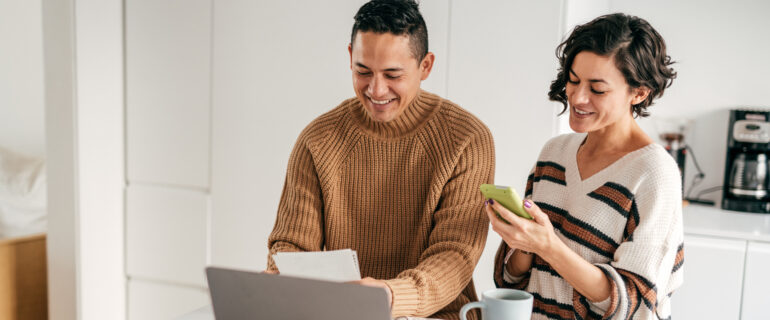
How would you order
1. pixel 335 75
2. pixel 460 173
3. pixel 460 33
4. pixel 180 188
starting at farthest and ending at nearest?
pixel 180 188 → pixel 335 75 → pixel 460 33 → pixel 460 173

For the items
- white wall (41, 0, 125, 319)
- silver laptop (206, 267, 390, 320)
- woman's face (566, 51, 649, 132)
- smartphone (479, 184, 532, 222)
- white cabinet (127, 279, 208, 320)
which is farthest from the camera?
white cabinet (127, 279, 208, 320)

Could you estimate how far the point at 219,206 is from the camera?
8.41 feet

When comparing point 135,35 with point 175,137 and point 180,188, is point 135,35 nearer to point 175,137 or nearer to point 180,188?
point 175,137

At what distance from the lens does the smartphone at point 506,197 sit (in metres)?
1.04

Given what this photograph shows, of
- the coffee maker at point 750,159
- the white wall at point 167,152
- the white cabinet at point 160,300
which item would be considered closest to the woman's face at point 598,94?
the coffee maker at point 750,159

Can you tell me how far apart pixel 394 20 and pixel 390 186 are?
363 millimetres

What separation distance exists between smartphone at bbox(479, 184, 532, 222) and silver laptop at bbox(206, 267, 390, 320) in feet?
0.97

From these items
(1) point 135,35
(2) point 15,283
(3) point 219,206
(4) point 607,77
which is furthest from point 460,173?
(2) point 15,283

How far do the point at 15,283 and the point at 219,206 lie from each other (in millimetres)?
968

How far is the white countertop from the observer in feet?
6.60

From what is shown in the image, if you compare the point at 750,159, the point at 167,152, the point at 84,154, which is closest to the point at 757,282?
the point at 750,159

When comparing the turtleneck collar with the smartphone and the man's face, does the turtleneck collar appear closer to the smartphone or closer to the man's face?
the man's face

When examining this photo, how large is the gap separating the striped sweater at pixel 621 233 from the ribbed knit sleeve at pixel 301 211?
484 millimetres

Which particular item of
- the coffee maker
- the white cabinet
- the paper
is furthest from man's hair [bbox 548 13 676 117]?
the white cabinet
